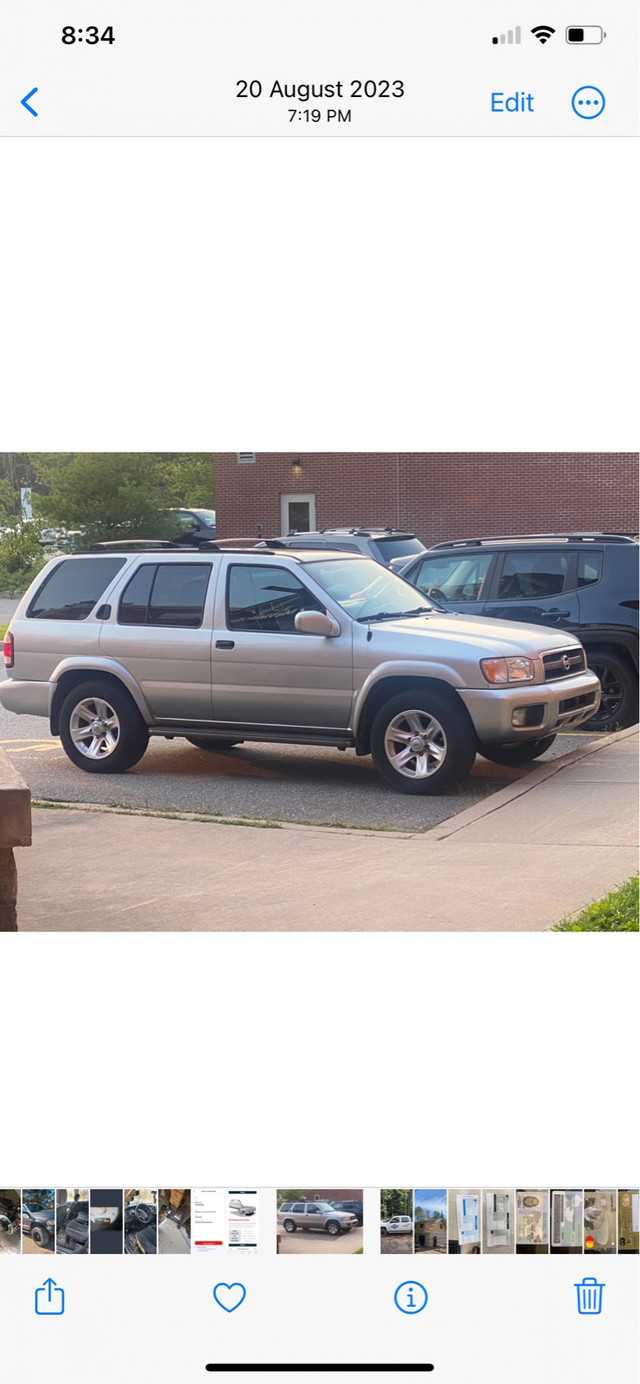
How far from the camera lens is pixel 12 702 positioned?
7867 millimetres

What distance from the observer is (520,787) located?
308 inches

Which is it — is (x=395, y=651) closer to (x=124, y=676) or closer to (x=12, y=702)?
(x=124, y=676)

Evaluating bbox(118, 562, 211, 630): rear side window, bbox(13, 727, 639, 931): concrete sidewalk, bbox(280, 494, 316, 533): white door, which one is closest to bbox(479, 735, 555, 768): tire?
bbox(13, 727, 639, 931): concrete sidewalk

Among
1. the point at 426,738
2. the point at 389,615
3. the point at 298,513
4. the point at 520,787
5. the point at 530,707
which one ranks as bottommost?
the point at 520,787

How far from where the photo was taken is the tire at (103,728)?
303 inches

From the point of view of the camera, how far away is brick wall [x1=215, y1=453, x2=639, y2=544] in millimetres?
6828

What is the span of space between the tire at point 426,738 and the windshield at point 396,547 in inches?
34.5

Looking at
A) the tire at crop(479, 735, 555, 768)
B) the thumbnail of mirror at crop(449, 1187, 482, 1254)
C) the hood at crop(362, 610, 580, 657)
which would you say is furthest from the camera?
the tire at crop(479, 735, 555, 768)

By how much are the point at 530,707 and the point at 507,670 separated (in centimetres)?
24
